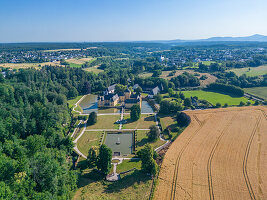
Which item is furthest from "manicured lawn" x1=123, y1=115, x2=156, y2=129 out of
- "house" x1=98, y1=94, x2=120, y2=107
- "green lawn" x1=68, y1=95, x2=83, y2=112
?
"green lawn" x1=68, y1=95, x2=83, y2=112

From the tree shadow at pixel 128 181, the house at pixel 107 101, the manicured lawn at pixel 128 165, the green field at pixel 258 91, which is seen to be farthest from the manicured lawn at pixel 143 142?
the green field at pixel 258 91

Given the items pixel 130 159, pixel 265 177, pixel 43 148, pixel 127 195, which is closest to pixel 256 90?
pixel 265 177

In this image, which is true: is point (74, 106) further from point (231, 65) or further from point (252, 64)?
point (252, 64)

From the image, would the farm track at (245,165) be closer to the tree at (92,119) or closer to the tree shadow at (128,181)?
the tree shadow at (128,181)

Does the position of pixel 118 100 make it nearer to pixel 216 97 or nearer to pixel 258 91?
pixel 216 97

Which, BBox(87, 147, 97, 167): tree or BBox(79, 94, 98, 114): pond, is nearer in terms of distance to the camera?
BBox(87, 147, 97, 167): tree

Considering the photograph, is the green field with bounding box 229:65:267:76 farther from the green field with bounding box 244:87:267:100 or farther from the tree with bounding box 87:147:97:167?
the tree with bounding box 87:147:97:167
